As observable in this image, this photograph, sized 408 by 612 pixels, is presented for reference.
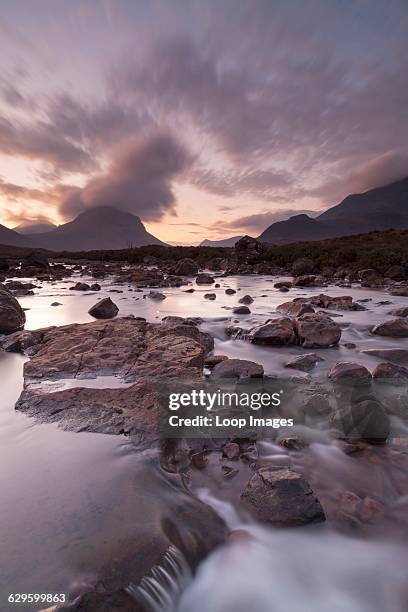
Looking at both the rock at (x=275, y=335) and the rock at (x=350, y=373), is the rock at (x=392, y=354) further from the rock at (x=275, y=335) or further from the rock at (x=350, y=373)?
the rock at (x=350, y=373)

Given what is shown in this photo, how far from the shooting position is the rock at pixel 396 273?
25344 millimetres

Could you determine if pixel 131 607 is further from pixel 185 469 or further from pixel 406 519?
pixel 406 519

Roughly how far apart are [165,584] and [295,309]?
32.0 ft

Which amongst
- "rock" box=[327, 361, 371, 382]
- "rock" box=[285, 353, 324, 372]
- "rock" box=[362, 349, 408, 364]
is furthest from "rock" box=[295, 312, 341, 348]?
"rock" box=[327, 361, 371, 382]

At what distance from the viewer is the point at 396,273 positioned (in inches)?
1014

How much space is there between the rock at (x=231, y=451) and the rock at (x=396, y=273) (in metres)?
25.5

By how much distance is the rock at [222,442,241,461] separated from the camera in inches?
141

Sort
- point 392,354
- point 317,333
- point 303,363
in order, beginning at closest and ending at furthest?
point 303,363 < point 392,354 < point 317,333

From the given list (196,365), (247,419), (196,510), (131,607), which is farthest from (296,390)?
(131,607)

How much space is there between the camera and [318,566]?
2.54 meters

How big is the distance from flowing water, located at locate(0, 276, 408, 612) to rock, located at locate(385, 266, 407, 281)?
83.0ft

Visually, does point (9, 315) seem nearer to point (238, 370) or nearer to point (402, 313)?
point (238, 370)

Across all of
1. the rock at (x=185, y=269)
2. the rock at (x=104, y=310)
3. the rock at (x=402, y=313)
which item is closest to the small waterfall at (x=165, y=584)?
the rock at (x=104, y=310)

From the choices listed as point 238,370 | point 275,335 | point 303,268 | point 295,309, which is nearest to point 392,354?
point 275,335
